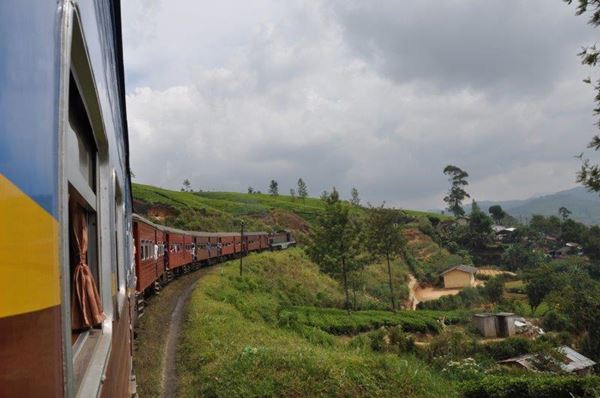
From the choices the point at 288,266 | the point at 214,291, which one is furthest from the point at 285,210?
the point at 214,291

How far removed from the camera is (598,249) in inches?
2800

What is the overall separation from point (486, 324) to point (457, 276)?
22.5 meters

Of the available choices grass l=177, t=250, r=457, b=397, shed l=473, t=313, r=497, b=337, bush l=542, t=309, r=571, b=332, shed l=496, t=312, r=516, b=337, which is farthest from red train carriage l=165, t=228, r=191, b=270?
bush l=542, t=309, r=571, b=332

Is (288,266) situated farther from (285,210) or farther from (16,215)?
(285,210)

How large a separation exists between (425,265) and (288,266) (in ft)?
96.2

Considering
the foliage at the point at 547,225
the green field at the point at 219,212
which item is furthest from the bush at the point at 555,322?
the foliage at the point at 547,225

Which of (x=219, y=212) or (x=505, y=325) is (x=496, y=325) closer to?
(x=505, y=325)

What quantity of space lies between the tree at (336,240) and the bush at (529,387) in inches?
558

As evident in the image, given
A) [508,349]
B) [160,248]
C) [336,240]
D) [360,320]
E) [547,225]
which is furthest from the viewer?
[547,225]

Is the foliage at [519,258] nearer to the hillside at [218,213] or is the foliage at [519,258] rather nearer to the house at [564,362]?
the hillside at [218,213]

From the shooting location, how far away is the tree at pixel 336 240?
3005 centimetres

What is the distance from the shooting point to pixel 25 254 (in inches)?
39.9

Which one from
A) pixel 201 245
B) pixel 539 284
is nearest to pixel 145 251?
pixel 201 245

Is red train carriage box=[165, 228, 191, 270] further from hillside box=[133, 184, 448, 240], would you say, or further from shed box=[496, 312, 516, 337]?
shed box=[496, 312, 516, 337]
